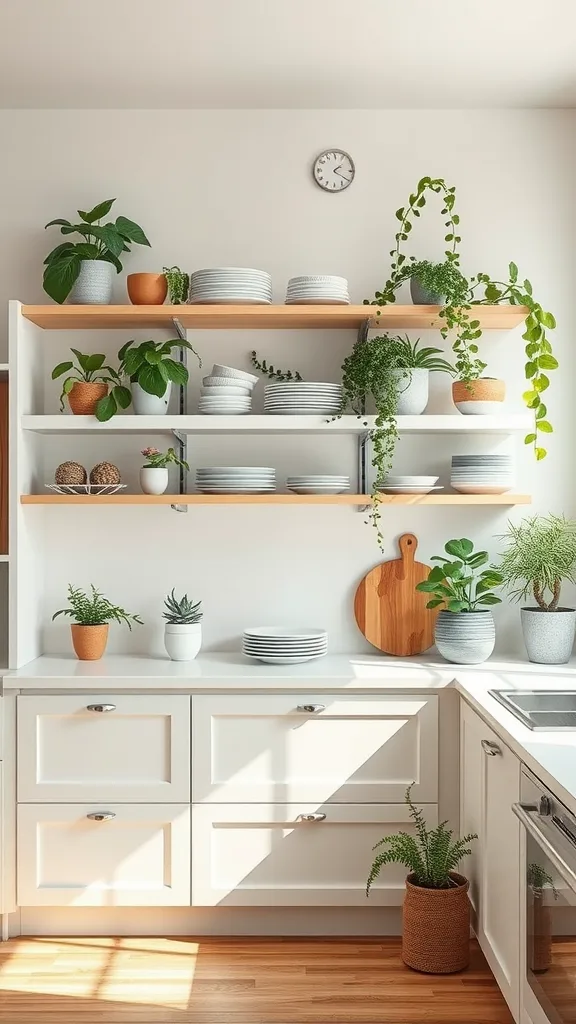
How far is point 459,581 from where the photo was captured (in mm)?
3182

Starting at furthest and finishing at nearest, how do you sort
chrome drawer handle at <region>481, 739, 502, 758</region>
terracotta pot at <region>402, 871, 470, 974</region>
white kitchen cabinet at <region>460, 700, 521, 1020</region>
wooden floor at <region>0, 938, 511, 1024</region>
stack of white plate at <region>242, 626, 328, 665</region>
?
1. stack of white plate at <region>242, 626, 328, 665</region>
2. terracotta pot at <region>402, 871, 470, 974</region>
3. wooden floor at <region>0, 938, 511, 1024</region>
4. chrome drawer handle at <region>481, 739, 502, 758</region>
5. white kitchen cabinet at <region>460, 700, 521, 1020</region>

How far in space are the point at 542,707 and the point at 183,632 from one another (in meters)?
1.16

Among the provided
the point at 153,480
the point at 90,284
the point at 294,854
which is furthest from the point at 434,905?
the point at 90,284

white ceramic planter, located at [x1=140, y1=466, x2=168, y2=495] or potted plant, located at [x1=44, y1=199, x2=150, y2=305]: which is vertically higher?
potted plant, located at [x1=44, y1=199, x2=150, y2=305]

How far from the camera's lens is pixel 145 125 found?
3408 mm

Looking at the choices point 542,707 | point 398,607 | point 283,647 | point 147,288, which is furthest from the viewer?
point 398,607

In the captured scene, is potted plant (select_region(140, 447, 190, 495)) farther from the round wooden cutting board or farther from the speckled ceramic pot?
the speckled ceramic pot

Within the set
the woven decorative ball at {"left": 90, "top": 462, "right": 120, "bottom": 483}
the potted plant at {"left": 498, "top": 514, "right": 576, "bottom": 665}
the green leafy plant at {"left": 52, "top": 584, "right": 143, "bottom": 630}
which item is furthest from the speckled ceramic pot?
the woven decorative ball at {"left": 90, "top": 462, "right": 120, "bottom": 483}

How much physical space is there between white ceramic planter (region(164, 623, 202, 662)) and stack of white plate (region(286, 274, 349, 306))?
3.56ft

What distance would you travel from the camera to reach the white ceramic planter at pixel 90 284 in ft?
10.5

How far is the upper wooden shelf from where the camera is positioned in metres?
3.09

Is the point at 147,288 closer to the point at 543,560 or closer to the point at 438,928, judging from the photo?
the point at 543,560

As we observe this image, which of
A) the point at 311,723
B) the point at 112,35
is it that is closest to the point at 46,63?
the point at 112,35

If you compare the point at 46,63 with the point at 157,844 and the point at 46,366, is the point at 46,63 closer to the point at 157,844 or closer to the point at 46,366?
the point at 46,366
